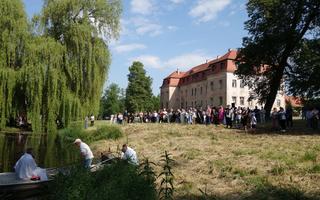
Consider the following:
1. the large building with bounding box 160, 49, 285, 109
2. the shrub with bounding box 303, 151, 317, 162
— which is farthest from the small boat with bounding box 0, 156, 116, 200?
the large building with bounding box 160, 49, 285, 109

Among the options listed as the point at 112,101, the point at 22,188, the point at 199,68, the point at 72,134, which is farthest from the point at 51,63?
the point at 112,101

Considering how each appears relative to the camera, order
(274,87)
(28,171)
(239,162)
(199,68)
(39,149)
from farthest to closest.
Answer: (199,68) → (274,87) → (39,149) → (239,162) → (28,171)

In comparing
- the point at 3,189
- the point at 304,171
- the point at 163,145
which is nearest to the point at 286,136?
the point at 163,145

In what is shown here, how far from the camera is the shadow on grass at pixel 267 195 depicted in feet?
39.4

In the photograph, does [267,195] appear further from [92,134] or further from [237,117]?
[92,134]

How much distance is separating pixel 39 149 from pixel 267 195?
723 inches

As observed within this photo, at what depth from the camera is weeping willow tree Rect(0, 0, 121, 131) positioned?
102 feet

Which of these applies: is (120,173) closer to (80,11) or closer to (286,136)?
(286,136)

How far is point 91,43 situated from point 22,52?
4.97 m

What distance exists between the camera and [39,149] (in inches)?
1086

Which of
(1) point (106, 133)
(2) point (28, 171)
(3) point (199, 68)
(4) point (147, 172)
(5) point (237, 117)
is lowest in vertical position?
(2) point (28, 171)

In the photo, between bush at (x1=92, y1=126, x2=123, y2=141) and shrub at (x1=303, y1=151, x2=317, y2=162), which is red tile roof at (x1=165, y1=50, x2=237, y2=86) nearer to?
bush at (x1=92, y1=126, x2=123, y2=141)

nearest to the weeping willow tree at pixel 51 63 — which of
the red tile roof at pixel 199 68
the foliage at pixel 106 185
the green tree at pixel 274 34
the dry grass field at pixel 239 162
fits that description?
the dry grass field at pixel 239 162

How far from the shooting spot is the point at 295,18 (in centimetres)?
3453
